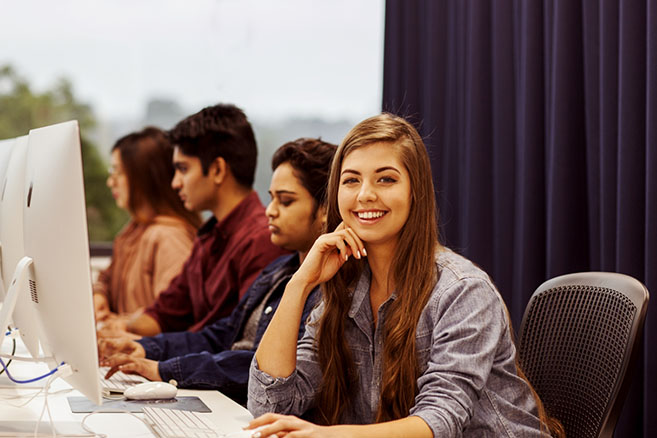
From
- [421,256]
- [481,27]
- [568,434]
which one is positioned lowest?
[568,434]

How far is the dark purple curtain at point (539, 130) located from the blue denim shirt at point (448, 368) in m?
0.70

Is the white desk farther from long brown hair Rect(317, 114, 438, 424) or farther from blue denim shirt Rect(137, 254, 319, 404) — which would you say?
long brown hair Rect(317, 114, 438, 424)

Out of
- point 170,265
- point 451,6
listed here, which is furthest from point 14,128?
point 451,6

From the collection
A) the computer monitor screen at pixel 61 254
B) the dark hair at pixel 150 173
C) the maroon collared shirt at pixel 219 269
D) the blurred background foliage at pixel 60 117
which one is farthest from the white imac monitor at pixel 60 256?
the blurred background foliage at pixel 60 117

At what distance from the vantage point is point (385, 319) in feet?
5.03

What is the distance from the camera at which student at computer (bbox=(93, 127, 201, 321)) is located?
3346mm

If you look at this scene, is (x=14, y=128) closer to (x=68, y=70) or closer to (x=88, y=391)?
(x=68, y=70)

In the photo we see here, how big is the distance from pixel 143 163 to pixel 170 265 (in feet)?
1.88

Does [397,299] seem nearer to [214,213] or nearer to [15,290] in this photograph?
[15,290]

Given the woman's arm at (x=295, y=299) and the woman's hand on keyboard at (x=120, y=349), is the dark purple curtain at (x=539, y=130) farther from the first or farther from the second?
the woman's hand on keyboard at (x=120, y=349)

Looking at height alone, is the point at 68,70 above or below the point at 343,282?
above

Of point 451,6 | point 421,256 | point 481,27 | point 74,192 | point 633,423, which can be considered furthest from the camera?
point 451,6

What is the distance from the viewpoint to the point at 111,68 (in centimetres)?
443

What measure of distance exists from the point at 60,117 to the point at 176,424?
337cm
